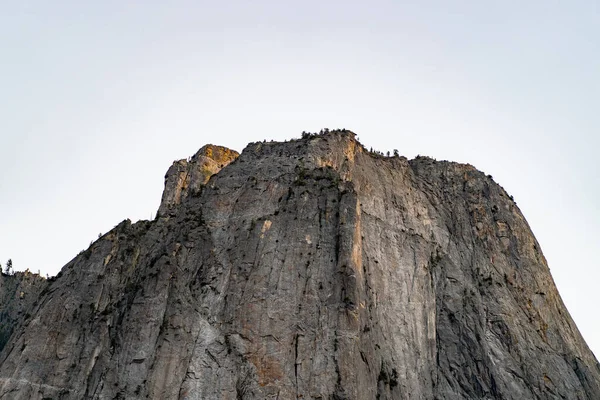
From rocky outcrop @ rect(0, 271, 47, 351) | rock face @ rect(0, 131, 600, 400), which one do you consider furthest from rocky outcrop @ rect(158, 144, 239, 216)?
rocky outcrop @ rect(0, 271, 47, 351)

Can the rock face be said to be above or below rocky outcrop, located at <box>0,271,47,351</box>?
below

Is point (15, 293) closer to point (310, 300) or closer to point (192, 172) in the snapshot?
point (192, 172)

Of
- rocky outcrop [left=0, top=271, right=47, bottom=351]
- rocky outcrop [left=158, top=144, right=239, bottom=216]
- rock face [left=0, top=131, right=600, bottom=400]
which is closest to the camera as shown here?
rock face [left=0, top=131, right=600, bottom=400]

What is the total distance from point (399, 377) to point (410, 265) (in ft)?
39.2

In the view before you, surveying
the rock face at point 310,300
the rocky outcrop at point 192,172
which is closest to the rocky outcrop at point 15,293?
the rocky outcrop at point 192,172

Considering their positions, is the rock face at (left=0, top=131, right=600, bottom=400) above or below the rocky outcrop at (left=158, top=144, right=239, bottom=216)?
below

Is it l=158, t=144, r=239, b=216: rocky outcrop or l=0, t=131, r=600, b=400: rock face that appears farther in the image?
l=158, t=144, r=239, b=216: rocky outcrop

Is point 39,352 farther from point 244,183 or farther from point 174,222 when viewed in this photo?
point 244,183

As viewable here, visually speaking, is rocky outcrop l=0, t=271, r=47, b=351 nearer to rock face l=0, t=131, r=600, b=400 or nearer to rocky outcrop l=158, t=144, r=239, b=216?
rocky outcrop l=158, t=144, r=239, b=216

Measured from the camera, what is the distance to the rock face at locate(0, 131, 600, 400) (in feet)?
146

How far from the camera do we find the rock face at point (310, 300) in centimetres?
4447

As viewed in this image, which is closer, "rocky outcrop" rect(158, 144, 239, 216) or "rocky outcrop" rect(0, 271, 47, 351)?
"rocky outcrop" rect(158, 144, 239, 216)

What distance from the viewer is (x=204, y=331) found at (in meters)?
46.5

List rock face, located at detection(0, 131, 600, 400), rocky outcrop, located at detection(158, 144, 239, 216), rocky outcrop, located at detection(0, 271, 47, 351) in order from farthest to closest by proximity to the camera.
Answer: rocky outcrop, located at detection(0, 271, 47, 351)
rocky outcrop, located at detection(158, 144, 239, 216)
rock face, located at detection(0, 131, 600, 400)
